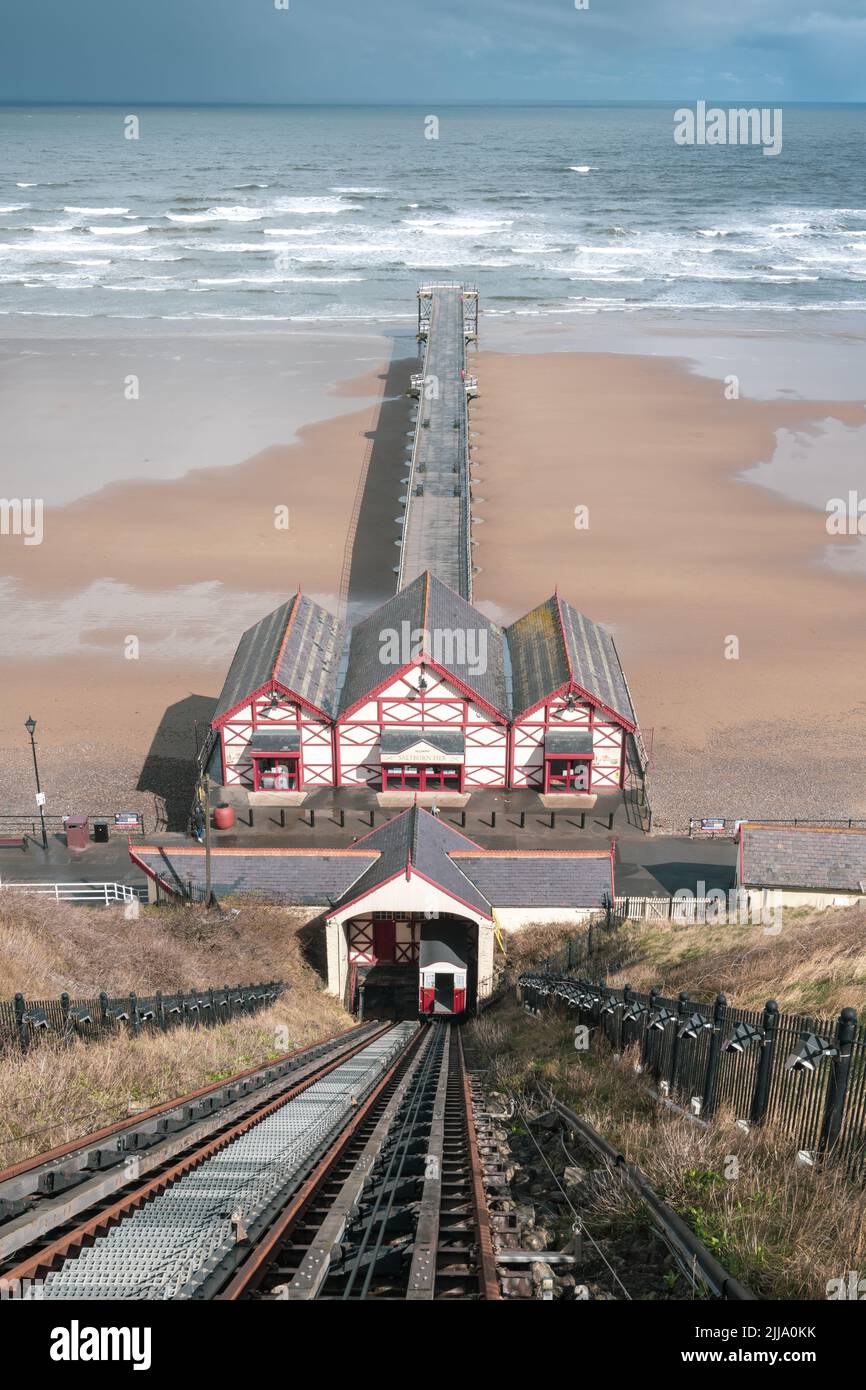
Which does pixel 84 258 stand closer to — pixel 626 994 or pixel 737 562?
pixel 737 562

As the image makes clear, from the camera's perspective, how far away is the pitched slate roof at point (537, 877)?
26859 millimetres

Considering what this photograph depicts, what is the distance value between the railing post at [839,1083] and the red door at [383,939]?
19239 mm

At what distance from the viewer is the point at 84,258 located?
111m

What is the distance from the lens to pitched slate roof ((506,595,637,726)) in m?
30.0

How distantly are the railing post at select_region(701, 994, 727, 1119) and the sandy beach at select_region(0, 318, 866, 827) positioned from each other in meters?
21.1

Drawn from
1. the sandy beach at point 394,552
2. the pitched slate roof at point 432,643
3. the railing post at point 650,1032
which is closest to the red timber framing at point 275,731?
the pitched slate roof at point 432,643

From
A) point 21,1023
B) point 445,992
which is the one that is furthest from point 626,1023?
point 445,992

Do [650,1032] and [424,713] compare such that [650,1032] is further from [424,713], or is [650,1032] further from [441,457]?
[441,457]

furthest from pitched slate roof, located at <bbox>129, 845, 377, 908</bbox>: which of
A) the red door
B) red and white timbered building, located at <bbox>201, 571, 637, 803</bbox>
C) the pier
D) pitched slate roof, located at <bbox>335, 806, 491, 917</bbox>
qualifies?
the pier

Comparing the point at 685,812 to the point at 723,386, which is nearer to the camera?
the point at 685,812

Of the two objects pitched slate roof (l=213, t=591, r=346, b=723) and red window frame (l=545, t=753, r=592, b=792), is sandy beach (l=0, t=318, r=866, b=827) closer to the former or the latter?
red window frame (l=545, t=753, r=592, b=792)

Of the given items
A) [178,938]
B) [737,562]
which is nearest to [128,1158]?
[178,938]

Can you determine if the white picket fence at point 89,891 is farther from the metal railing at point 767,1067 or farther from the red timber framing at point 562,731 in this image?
the metal railing at point 767,1067
